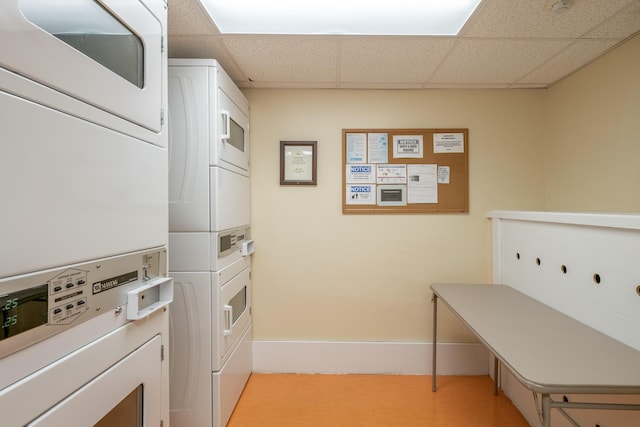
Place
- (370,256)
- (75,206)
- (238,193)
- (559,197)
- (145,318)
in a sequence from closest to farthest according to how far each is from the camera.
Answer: (75,206), (145,318), (238,193), (559,197), (370,256)

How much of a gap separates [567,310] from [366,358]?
4.66ft

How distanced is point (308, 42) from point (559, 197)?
2.18 meters

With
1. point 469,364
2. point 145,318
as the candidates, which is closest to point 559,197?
point 469,364

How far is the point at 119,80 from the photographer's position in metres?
0.92

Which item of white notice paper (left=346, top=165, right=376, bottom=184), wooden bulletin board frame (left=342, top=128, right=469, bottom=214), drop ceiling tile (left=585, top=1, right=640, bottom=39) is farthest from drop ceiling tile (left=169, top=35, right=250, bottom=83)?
drop ceiling tile (left=585, top=1, right=640, bottom=39)

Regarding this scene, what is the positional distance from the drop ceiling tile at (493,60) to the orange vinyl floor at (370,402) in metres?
2.32

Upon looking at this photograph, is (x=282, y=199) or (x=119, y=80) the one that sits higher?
(x=119, y=80)

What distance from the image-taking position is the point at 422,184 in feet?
7.94

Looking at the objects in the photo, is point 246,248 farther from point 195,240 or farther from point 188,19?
point 188,19

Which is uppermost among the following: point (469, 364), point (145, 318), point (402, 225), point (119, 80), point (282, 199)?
point (119, 80)

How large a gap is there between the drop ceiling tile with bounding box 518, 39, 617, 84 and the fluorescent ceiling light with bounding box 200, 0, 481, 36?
800mm

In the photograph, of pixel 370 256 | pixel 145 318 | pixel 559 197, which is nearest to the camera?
pixel 145 318

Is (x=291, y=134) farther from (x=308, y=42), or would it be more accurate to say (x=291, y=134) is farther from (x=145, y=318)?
(x=145, y=318)

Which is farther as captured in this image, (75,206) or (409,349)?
(409,349)
